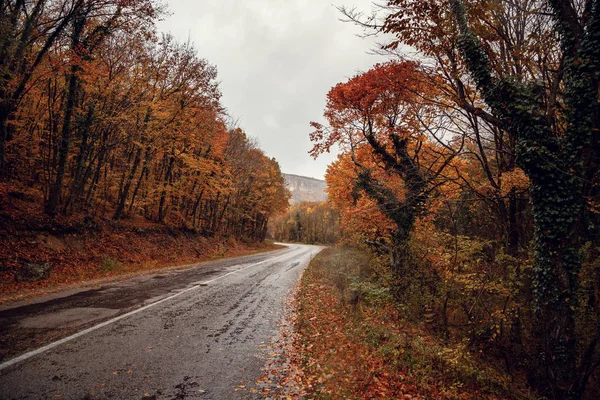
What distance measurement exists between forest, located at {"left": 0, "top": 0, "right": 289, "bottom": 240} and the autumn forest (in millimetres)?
110

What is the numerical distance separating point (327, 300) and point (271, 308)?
2.36 meters

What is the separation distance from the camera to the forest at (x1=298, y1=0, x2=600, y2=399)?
5.06 meters

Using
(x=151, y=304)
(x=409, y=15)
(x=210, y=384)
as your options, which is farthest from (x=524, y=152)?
(x=151, y=304)

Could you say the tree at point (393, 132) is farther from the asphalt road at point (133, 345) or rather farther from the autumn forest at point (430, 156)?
the asphalt road at point (133, 345)

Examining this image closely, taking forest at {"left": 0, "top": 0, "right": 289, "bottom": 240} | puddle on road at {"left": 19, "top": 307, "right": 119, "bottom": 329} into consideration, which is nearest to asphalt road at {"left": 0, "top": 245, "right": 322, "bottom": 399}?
puddle on road at {"left": 19, "top": 307, "right": 119, "bottom": 329}

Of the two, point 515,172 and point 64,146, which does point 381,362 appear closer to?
point 515,172

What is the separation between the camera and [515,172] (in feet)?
25.5

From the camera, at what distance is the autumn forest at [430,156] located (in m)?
5.17

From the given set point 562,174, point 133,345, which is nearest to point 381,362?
point 133,345

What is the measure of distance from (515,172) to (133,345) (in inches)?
394

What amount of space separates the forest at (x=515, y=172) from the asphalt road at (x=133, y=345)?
17.3 feet

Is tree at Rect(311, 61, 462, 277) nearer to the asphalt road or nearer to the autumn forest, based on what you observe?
the autumn forest

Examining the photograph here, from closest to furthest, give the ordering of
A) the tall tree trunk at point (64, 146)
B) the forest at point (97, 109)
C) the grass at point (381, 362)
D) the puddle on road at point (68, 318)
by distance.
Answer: the grass at point (381, 362)
the puddle on road at point (68, 318)
the forest at point (97, 109)
the tall tree trunk at point (64, 146)

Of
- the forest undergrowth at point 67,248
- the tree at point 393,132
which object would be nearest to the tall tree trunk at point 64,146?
the forest undergrowth at point 67,248
